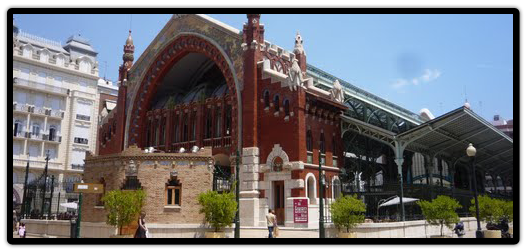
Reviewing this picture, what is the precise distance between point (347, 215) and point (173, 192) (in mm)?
9112

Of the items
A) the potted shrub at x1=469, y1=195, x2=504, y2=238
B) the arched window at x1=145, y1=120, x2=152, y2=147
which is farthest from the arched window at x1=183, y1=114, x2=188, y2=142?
the potted shrub at x1=469, y1=195, x2=504, y2=238

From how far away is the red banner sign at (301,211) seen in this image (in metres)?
30.4

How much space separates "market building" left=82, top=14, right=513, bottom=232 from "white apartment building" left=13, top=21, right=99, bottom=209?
12974 mm

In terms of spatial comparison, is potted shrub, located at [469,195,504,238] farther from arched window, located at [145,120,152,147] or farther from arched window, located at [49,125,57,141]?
arched window, located at [49,125,57,141]

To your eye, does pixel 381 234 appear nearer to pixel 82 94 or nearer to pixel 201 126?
pixel 201 126

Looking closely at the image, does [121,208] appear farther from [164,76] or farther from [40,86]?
[40,86]

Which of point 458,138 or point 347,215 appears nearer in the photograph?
point 347,215

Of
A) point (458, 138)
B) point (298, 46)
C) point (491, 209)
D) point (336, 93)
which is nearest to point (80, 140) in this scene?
point (298, 46)

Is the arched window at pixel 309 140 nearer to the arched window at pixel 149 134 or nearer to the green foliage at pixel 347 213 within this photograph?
the green foliage at pixel 347 213

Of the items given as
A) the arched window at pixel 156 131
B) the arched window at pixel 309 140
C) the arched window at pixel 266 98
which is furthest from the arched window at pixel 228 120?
the arched window at pixel 156 131

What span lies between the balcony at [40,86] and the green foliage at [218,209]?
34187mm

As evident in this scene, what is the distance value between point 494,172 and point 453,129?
61.2 ft

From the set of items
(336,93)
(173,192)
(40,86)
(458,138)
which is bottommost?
(173,192)

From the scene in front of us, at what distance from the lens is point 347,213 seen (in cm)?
2402
